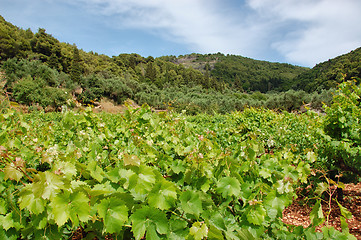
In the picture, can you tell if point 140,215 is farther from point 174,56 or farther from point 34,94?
point 174,56

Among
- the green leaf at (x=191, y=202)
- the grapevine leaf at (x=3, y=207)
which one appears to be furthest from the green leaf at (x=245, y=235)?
the grapevine leaf at (x=3, y=207)

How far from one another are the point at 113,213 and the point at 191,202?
36 cm

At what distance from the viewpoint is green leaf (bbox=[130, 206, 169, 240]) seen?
80 cm

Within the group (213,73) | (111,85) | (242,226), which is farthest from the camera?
(213,73)

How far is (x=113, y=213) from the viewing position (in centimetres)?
80

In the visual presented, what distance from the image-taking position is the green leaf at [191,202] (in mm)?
910

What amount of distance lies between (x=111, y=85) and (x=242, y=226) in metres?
37.0

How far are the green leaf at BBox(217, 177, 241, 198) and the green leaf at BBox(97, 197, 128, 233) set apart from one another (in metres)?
0.55

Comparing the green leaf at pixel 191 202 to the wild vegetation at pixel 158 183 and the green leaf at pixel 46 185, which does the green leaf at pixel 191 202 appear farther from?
the green leaf at pixel 46 185

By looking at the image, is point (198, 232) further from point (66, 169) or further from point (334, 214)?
point (334, 214)

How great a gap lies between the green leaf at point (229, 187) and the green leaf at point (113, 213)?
0.55 metres

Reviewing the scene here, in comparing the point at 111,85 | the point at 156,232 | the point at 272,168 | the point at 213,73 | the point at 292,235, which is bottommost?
the point at 292,235

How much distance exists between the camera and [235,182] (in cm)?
110

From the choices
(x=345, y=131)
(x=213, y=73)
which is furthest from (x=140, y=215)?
(x=213, y=73)
